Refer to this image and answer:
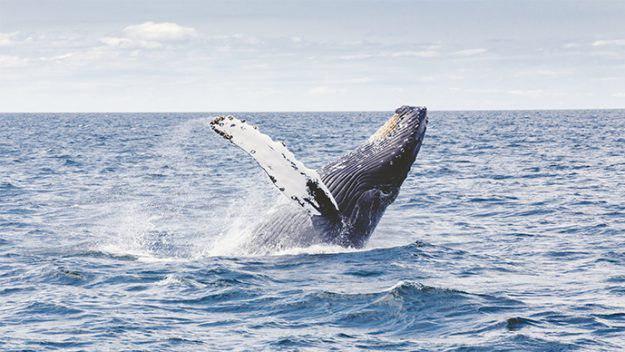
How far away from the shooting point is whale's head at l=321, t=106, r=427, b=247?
413 inches

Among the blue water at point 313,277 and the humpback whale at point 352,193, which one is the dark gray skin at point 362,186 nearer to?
the humpback whale at point 352,193

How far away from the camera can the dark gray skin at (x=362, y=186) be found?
34.5ft

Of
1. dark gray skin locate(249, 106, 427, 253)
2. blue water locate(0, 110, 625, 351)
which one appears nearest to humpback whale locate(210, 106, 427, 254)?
dark gray skin locate(249, 106, 427, 253)

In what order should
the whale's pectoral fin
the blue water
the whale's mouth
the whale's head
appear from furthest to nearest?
the whale's mouth → the whale's head → the whale's pectoral fin → the blue water

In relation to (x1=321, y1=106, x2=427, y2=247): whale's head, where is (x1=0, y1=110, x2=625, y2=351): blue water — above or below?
below

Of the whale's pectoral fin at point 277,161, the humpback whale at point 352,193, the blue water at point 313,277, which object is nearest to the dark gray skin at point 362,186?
the humpback whale at point 352,193

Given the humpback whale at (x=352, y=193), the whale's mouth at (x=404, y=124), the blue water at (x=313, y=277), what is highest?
the whale's mouth at (x=404, y=124)

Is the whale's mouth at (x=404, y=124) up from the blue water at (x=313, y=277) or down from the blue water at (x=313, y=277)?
up

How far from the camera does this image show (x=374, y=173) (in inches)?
418

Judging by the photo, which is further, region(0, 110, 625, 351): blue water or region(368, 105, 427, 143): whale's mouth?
Answer: region(368, 105, 427, 143): whale's mouth

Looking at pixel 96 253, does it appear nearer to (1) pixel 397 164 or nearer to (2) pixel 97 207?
(1) pixel 397 164

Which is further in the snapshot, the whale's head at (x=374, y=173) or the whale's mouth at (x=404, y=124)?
the whale's mouth at (x=404, y=124)

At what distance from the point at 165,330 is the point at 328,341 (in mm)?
1569

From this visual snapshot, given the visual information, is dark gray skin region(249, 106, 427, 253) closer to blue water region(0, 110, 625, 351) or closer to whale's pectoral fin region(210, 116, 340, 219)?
blue water region(0, 110, 625, 351)
